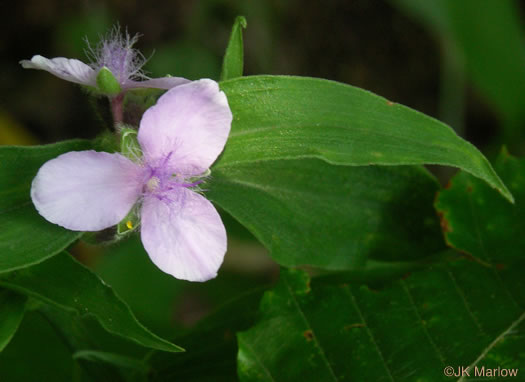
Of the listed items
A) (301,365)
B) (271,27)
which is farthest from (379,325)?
(271,27)

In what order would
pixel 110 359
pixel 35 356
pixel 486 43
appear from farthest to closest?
pixel 486 43 → pixel 35 356 → pixel 110 359

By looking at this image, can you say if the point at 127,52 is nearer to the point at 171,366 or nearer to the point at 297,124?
the point at 297,124

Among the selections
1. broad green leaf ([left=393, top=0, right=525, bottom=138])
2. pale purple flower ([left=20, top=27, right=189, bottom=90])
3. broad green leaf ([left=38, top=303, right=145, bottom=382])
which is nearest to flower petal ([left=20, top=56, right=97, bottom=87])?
pale purple flower ([left=20, top=27, right=189, bottom=90])

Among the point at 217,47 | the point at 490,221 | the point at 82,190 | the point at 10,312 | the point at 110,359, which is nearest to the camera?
the point at 82,190

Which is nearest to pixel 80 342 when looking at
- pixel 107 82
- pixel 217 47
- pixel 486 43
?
pixel 107 82

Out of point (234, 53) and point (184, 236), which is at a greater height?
point (234, 53)

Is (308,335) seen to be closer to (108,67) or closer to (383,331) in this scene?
(383,331)
